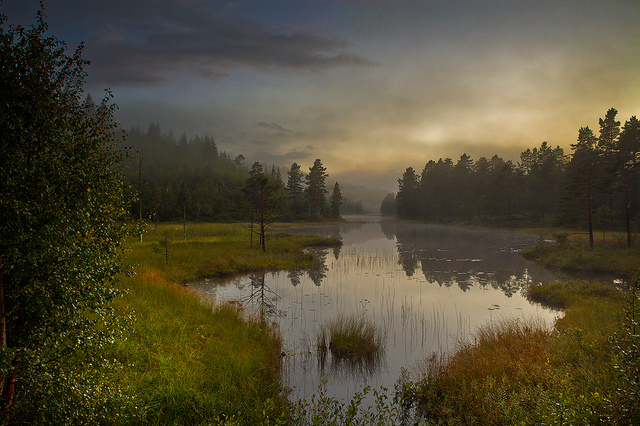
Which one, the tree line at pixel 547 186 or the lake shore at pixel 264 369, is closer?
the lake shore at pixel 264 369

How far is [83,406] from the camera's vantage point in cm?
366

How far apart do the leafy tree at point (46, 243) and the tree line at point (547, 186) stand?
35927 mm

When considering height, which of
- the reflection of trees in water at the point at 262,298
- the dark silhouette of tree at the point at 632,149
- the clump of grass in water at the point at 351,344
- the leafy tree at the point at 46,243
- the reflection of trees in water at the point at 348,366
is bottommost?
the reflection of trees in water at the point at 262,298

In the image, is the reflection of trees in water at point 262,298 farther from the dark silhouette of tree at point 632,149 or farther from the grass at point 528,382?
the dark silhouette of tree at point 632,149

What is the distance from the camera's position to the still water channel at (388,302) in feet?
27.2

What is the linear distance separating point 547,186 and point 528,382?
260 ft

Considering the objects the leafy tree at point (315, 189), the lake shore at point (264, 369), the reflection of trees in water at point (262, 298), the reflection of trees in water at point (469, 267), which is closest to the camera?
the lake shore at point (264, 369)

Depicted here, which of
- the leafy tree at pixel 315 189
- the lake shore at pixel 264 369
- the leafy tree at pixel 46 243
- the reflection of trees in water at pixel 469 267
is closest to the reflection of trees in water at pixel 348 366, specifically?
the lake shore at pixel 264 369

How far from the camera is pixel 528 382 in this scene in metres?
5.70

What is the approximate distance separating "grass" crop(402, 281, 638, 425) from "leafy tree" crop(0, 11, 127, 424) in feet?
17.9

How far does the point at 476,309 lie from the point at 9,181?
51.6 ft

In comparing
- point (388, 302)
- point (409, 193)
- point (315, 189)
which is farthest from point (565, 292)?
point (409, 193)

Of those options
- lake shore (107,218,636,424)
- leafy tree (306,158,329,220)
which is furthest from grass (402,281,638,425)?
leafy tree (306,158,329,220)

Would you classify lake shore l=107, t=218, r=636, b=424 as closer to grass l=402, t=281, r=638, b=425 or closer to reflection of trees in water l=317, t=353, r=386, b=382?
grass l=402, t=281, r=638, b=425
